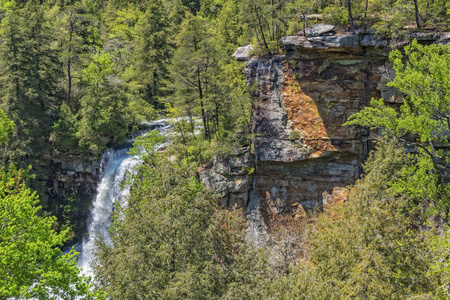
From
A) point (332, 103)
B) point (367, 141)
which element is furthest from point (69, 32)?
Result: point (367, 141)

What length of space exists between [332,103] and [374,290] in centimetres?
1202

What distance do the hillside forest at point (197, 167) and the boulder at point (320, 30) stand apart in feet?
3.06

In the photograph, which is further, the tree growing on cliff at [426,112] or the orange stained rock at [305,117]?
the orange stained rock at [305,117]

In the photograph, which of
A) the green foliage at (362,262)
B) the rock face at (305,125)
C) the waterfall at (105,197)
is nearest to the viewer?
the green foliage at (362,262)

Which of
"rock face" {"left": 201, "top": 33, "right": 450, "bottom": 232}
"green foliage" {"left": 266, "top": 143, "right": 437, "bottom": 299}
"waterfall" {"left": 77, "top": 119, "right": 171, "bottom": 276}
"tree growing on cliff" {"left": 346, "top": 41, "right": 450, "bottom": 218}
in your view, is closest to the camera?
"green foliage" {"left": 266, "top": 143, "right": 437, "bottom": 299}

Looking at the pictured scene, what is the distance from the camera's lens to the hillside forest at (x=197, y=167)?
926 centimetres

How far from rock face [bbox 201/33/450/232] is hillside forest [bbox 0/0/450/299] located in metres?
0.82

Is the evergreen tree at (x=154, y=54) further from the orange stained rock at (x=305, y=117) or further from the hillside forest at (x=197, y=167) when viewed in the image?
the orange stained rock at (x=305, y=117)

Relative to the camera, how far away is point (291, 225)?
19.5 m

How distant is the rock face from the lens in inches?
725

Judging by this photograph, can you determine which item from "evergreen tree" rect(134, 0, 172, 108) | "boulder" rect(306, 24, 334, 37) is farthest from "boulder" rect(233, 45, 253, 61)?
"evergreen tree" rect(134, 0, 172, 108)

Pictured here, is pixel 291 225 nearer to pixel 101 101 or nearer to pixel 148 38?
pixel 101 101

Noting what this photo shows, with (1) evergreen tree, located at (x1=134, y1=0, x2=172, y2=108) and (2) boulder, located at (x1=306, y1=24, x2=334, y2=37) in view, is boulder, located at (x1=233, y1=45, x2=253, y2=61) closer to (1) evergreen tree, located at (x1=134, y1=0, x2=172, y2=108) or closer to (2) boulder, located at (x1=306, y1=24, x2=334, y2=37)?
(2) boulder, located at (x1=306, y1=24, x2=334, y2=37)

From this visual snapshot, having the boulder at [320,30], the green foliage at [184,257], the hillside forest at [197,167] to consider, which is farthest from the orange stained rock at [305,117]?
the green foliage at [184,257]
